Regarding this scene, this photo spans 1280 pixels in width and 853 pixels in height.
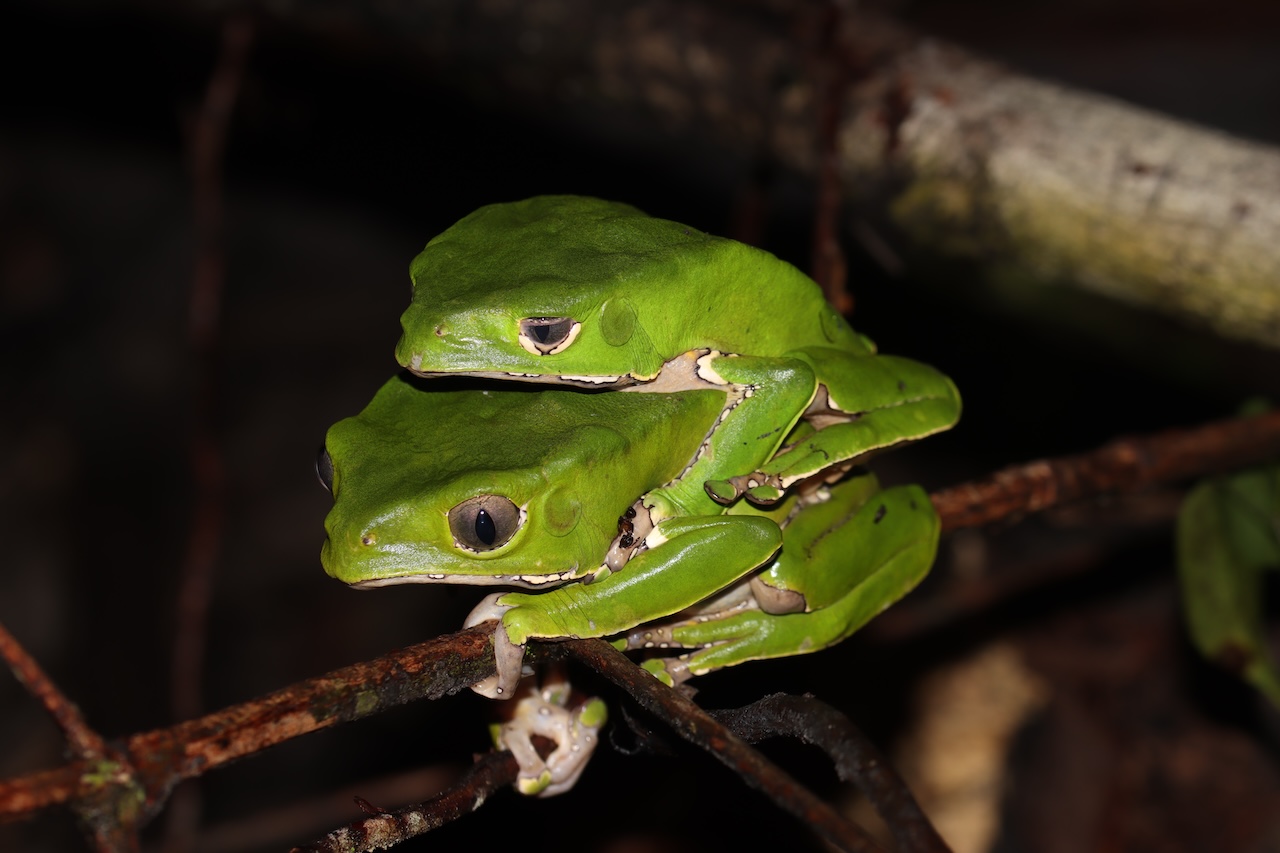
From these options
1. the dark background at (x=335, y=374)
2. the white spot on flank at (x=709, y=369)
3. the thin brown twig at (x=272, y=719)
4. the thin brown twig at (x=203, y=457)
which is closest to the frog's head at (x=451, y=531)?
the thin brown twig at (x=272, y=719)

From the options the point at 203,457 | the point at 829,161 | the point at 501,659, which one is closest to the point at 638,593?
the point at 501,659

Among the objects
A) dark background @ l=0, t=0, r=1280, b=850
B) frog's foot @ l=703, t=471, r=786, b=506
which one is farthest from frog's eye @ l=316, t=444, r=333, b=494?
dark background @ l=0, t=0, r=1280, b=850

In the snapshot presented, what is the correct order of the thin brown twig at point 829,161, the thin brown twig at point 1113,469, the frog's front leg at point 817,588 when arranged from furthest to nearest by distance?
the thin brown twig at point 829,161 < the thin brown twig at point 1113,469 < the frog's front leg at point 817,588

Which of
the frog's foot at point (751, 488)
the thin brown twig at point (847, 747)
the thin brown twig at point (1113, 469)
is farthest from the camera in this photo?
the thin brown twig at point (1113, 469)

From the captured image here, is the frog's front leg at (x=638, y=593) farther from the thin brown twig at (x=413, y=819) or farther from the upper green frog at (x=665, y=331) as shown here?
the thin brown twig at (x=413, y=819)

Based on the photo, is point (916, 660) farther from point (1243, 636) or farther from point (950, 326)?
point (1243, 636)

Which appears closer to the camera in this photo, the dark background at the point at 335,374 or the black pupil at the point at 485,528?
the black pupil at the point at 485,528

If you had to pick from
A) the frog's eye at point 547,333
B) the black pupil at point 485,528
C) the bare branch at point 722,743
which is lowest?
the bare branch at point 722,743

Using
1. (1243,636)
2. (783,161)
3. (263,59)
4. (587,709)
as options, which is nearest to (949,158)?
(783,161)
